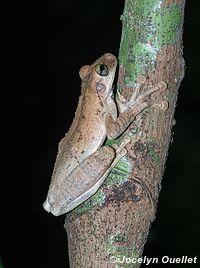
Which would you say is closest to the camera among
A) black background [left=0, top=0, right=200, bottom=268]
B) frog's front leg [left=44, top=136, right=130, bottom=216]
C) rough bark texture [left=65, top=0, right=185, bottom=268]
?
rough bark texture [left=65, top=0, right=185, bottom=268]

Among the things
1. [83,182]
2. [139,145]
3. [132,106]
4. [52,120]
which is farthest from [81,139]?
[52,120]

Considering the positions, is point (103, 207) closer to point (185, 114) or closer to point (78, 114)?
point (78, 114)

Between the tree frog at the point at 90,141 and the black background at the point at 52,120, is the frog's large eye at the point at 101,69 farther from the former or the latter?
the black background at the point at 52,120

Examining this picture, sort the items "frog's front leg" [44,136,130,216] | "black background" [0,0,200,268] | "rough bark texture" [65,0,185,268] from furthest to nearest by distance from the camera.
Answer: "black background" [0,0,200,268] < "frog's front leg" [44,136,130,216] < "rough bark texture" [65,0,185,268]

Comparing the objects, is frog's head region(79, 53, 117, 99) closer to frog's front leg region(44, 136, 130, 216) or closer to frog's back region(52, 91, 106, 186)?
frog's back region(52, 91, 106, 186)

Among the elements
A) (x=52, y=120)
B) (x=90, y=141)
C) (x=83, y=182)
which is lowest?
(x=52, y=120)

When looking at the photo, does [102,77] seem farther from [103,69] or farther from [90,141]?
[90,141]

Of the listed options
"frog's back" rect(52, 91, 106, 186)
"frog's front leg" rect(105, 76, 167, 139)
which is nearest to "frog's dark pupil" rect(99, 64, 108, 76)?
"frog's back" rect(52, 91, 106, 186)
